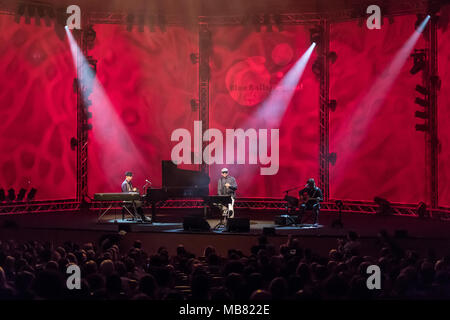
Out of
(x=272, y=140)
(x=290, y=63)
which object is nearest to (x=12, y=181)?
(x=272, y=140)

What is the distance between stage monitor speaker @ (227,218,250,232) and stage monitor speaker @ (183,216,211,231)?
0.46m

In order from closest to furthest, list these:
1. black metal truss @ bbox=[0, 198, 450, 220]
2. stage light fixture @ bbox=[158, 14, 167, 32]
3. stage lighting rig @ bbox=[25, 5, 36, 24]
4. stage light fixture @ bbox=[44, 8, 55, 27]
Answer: black metal truss @ bbox=[0, 198, 450, 220]
stage lighting rig @ bbox=[25, 5, 36, 24]
stage light fixture @ bbox=[44, 8, 55, 27]
stage light fixture @ bbox=[158, 14, 167, 32]

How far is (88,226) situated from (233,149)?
5709mm

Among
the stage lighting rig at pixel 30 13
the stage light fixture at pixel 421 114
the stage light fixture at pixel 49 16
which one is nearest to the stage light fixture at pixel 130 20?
the stage light fixture at pixel 49 16

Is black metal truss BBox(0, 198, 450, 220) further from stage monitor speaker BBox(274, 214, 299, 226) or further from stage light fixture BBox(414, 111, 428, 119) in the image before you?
stage monitor speaker BBox(274, 214, 299, 226)

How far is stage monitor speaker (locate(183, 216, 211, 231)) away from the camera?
32.3ft

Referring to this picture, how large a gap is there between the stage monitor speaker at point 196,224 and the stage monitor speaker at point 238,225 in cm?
46

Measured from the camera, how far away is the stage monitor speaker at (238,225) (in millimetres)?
9625

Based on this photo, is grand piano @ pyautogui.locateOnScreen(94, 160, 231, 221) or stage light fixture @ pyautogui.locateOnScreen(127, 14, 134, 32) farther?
stage light fixture @ pyautogui.locateOnScreen(127, 14, 134, 32)

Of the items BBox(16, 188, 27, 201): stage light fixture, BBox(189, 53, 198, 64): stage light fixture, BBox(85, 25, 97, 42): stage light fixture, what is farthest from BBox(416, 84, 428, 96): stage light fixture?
BBox(16, 188, 27, 201): stage light fixture

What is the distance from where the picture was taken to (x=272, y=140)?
578 inches

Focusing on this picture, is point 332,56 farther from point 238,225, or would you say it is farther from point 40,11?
point 40,11
